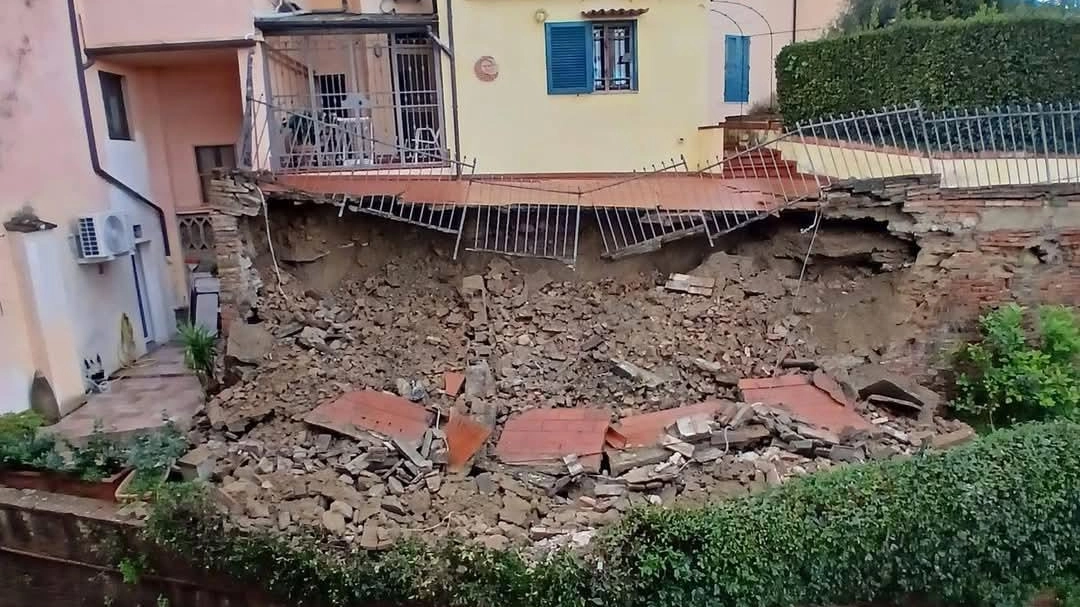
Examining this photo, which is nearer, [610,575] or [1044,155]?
[610,575]

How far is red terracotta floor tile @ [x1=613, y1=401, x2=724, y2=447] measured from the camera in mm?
7234

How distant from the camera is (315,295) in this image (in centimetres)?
916

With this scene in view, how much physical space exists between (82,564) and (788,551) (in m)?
7.00

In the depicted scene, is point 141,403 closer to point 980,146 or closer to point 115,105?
point 115,105

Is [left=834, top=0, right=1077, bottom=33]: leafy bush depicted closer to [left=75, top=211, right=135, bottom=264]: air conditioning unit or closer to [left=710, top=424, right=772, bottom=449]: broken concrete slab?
[left=710, top=424, right=772, bottom=449]: broken concrete slab

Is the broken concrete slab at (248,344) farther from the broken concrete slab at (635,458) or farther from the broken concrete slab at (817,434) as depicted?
the broken concrete slab at (817,434)

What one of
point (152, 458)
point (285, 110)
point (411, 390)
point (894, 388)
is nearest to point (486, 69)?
point (285, 110)

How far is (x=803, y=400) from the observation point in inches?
302

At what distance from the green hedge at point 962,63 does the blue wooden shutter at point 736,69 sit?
389cm

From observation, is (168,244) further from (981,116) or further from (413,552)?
(981,116)

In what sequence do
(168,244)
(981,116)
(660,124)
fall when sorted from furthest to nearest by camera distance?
(168,244), (660,124), (981,116)

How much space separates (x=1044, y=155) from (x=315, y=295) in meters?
9.39

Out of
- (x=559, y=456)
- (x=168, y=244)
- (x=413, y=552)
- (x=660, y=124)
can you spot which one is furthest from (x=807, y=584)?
(x=168, y=244)

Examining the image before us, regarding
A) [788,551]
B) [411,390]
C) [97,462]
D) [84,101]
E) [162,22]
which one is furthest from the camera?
[162,22]
